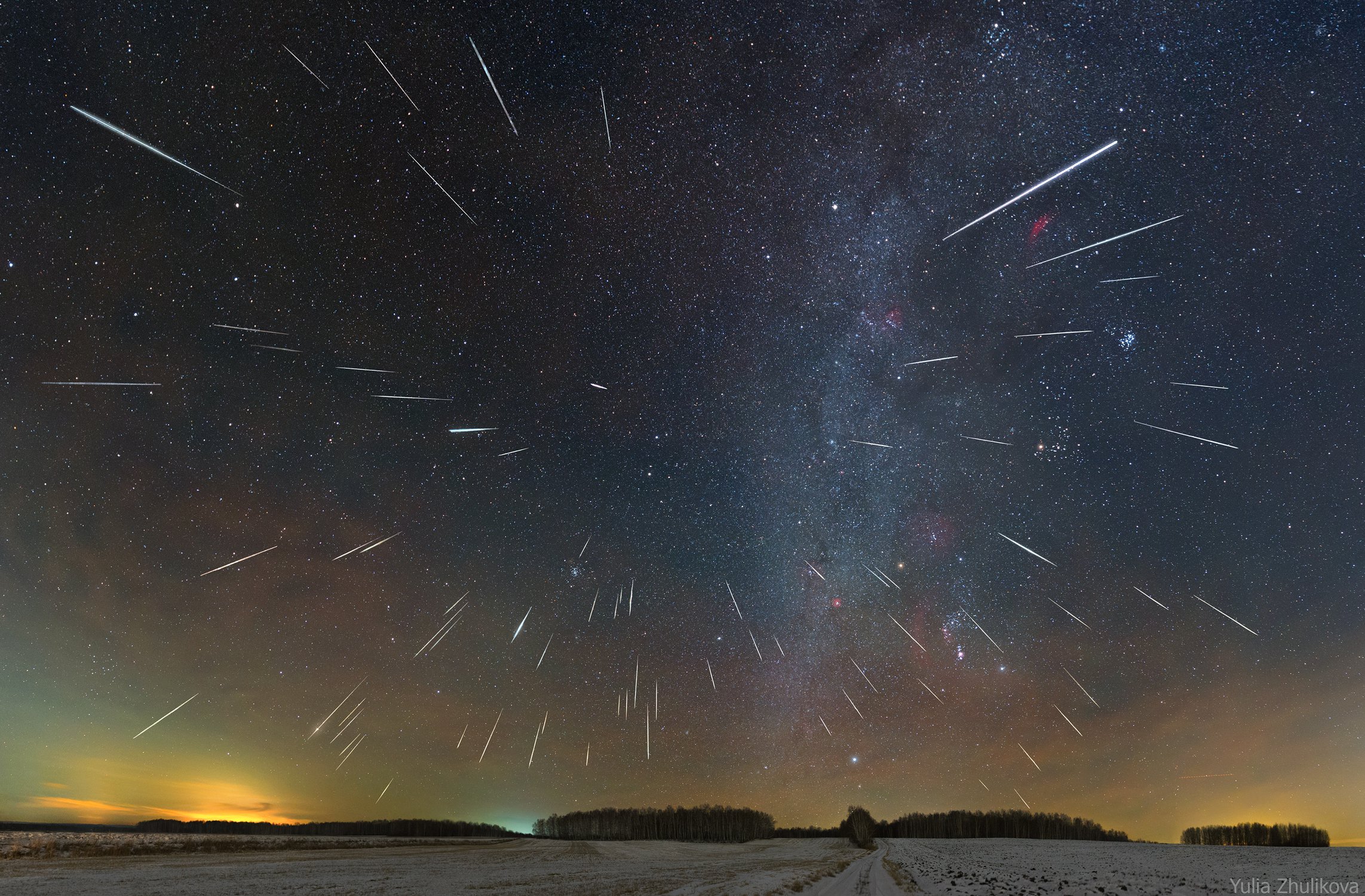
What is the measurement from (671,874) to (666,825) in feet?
482

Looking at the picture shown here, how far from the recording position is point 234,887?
33875mm

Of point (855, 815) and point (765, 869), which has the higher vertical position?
point (855, 815)

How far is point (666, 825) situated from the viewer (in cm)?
17450

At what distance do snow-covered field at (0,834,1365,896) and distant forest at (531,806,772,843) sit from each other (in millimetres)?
108740

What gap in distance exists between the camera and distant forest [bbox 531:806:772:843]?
164500mm

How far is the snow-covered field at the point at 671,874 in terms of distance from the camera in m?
32.8

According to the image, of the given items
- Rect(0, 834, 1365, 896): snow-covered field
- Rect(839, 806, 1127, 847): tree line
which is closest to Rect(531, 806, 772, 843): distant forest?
Rect(839, 806, 1127, 847): tree line

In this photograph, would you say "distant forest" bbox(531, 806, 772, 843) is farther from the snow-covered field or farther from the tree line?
the snow-covered field

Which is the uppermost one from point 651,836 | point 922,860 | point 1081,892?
point 651,836

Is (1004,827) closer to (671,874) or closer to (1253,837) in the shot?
(1253,837)

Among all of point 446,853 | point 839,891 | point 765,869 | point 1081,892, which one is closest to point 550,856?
point 446,853

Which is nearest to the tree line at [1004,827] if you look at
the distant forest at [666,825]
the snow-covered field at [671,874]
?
the distant forest at [666,825]

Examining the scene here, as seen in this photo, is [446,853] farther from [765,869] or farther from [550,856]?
[765,869]

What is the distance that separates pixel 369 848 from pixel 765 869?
166 feet
